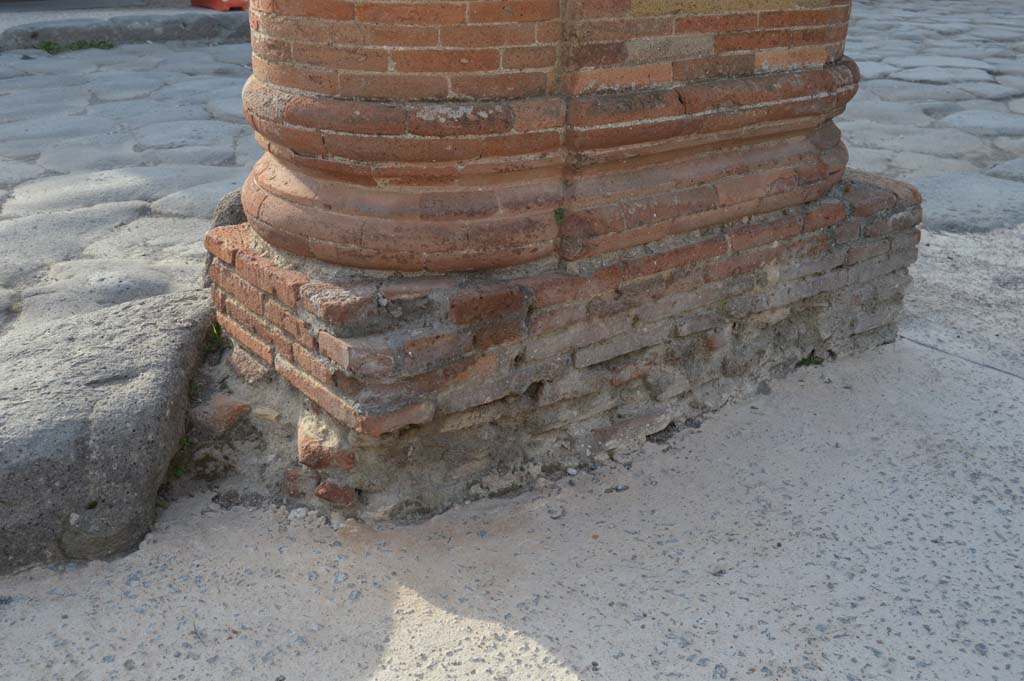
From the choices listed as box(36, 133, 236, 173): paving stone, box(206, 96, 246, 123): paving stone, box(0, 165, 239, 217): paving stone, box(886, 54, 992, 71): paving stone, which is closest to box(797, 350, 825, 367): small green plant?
box(0, 165, 239, 217): paving stone

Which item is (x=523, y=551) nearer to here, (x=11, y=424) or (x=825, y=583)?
(x=825, y=583)

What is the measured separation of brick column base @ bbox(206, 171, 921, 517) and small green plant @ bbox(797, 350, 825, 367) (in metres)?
0.09

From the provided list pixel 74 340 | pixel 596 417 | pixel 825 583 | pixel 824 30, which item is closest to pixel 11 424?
pixel 74 340

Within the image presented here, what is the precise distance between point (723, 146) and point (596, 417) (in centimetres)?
76

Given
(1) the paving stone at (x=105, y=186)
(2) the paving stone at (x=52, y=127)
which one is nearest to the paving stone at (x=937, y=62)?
(1) the paving stone at (x=105, y=186)

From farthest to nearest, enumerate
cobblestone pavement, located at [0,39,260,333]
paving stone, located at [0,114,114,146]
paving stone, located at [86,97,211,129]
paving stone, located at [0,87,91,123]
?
paving stone, located at [0,87,91,123] → paving stone, located at [86,97,211,129] → paving stone, located at [0,114,114,146] → cobblestone pavement, located at [0,39,260,333]

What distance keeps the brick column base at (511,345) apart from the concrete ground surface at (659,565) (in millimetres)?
93

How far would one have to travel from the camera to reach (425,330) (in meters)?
2.10

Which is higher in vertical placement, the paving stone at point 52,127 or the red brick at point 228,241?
the red brick at point 228,241

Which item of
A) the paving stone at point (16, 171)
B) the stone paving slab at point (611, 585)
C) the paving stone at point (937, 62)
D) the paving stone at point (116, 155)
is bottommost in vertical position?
the stone paving slab at point (611, 585)

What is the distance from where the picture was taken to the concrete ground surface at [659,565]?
6.22 ft

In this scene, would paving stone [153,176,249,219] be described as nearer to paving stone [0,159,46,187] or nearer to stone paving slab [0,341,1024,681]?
paving stone [0,159,46,187]

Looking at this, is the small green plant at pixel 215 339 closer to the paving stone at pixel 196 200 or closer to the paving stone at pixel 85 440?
the paving stone at pixel 85 440

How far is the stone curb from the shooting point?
8.20m
